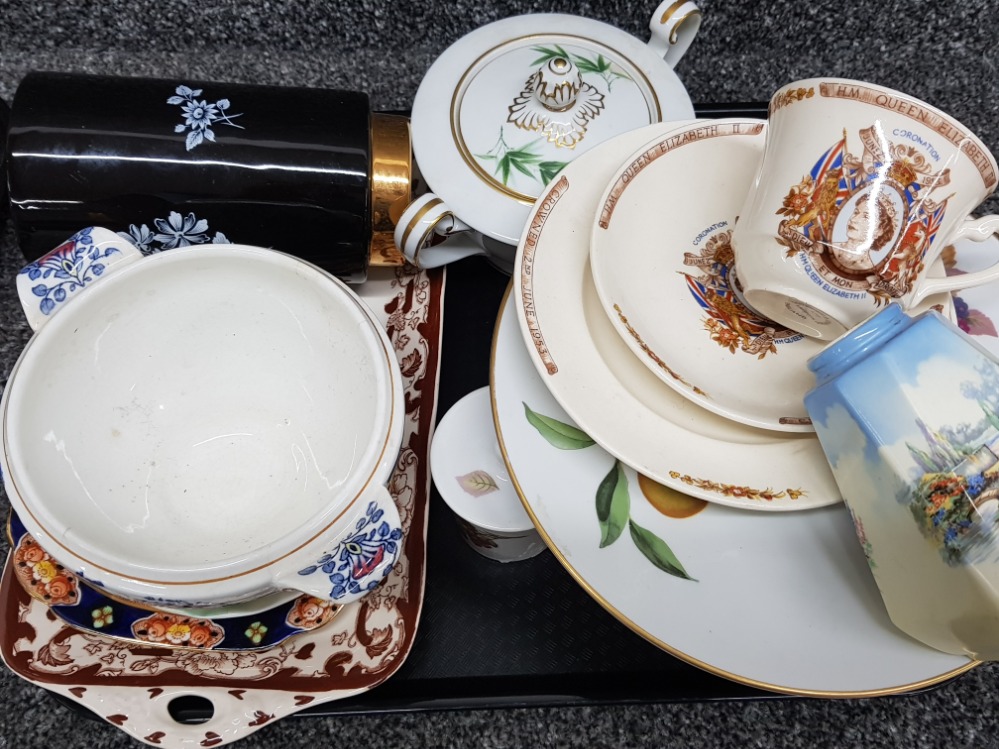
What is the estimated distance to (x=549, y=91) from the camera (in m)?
0.53

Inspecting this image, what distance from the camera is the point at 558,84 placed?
53 cm

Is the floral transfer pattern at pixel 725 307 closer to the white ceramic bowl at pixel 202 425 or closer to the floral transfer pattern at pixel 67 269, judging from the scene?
the white ceramic bowl at pixel 202 425

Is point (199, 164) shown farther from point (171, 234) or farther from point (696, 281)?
point (696, 281)

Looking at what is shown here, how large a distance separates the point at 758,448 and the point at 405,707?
0.91ft

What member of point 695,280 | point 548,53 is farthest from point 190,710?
point 548,53

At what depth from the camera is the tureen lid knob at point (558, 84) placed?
0.53 m

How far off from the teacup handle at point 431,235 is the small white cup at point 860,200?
20 cm

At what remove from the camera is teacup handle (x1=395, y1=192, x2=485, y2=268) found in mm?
513

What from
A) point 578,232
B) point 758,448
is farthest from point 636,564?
point 578,232

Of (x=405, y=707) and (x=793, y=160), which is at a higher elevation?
(x=793, y=160)

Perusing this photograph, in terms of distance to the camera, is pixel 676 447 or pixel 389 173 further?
pixel 389 173

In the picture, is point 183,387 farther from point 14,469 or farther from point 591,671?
point 591,671

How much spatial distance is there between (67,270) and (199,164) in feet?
0.34

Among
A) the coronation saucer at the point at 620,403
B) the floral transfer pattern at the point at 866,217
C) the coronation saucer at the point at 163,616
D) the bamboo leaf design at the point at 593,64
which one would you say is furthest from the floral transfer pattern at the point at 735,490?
the bamboo leaf design at the point at 593,64
